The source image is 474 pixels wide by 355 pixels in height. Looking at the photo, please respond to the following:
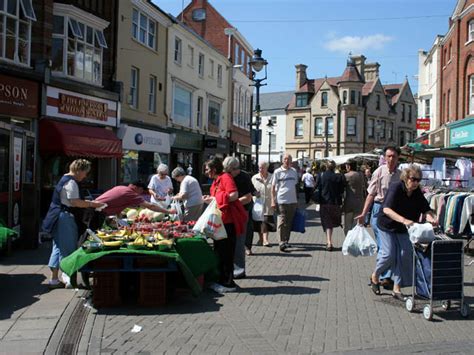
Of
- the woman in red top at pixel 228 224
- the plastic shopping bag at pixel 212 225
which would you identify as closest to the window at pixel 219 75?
the woman in red top at pixel 228 224

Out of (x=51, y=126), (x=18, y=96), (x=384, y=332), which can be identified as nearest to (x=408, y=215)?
(x=384, y=332)

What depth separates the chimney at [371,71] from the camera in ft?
224

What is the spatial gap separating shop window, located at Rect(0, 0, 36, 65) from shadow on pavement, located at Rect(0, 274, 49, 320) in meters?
6.49

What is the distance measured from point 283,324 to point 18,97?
8456 mm

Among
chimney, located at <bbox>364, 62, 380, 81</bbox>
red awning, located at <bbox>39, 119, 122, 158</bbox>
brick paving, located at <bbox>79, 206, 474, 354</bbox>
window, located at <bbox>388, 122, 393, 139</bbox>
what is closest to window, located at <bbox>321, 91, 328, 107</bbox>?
chimney, located at <bbox>364, 62, 380, 81</bbox>

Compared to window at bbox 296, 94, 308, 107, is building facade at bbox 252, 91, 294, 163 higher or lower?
lower

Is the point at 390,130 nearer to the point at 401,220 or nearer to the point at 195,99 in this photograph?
the point at 195,99

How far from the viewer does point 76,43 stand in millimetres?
16125

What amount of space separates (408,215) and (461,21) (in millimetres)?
23393

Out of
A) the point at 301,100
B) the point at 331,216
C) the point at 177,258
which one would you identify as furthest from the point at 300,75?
the point at 177,258

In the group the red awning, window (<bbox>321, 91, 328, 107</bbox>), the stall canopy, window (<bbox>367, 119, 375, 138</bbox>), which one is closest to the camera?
the stall canopy

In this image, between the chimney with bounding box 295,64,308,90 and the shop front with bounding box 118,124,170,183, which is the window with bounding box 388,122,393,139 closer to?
the chimney with bounding box 295,64,308,90

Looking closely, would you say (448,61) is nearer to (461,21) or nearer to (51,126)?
(461,21)

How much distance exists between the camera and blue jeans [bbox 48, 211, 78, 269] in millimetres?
6887
